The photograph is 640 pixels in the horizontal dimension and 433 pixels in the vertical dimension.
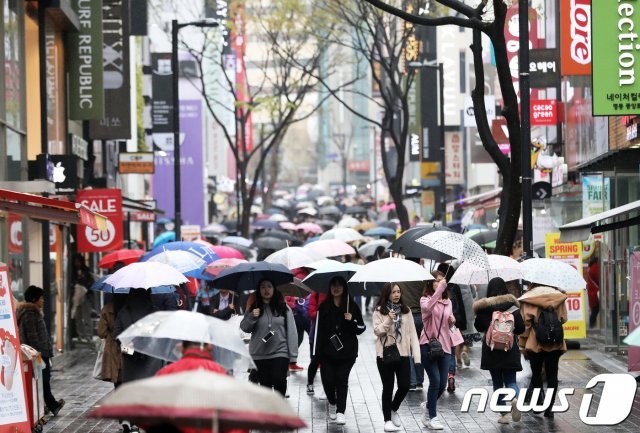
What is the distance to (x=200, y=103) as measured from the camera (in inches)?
2454

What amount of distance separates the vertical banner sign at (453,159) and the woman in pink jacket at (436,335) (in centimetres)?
3698

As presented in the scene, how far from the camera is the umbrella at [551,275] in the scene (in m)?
14.1

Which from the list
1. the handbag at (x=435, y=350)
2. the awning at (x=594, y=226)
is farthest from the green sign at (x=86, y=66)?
the handbag at (x=435, y=350)

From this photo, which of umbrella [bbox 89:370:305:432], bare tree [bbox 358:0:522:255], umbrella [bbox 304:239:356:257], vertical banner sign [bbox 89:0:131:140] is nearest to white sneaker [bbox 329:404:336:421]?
bare tree [bbox 358:0:522:255]

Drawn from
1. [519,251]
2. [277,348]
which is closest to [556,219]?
[519,251]

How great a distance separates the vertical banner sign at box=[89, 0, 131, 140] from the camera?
28000mm

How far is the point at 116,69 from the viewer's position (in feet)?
92.8

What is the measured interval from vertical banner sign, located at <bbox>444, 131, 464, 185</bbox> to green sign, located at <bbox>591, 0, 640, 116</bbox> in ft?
112

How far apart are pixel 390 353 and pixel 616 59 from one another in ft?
20.4

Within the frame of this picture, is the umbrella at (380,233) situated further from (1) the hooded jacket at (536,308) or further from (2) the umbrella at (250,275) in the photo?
(1) the hooded jacket at (536,308)

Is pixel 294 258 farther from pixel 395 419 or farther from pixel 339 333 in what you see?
pixel 395 419

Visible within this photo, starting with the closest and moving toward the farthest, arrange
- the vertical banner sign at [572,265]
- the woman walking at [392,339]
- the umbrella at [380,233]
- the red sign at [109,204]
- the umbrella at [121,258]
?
the woman walking at [392,339]
the vertical banner sign at [572,265]
the umbrella at [121,258]
the red sign at [109,204]
the umbrella at [380,233]

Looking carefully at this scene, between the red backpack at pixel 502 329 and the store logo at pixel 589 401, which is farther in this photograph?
the store logo at pixel 589 401

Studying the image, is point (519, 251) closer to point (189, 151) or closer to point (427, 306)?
point (427, 306)
